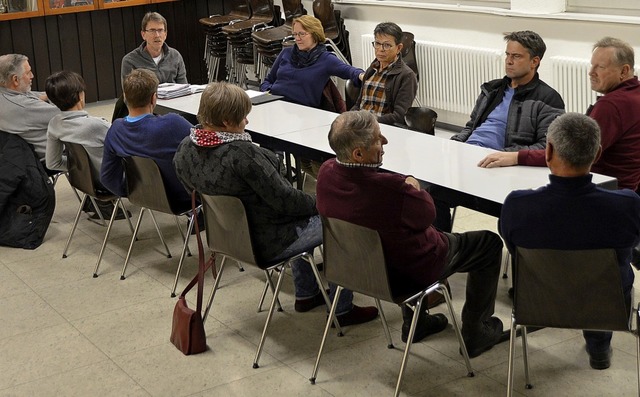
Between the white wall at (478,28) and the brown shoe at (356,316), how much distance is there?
128 inches

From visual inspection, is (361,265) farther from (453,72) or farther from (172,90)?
(453,72)

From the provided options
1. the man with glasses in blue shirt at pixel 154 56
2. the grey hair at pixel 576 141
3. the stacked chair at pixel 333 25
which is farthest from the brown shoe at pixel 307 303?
the stacked chair at pixel 333 25

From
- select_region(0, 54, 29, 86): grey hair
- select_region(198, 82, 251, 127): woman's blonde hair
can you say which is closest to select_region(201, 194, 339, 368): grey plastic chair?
select_region(198, 82, 251, 127): woman's blonde hair

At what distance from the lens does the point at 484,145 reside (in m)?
4.90

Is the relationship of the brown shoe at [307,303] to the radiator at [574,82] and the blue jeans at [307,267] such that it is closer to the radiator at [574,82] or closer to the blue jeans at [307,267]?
the blue jeans at [307,267]

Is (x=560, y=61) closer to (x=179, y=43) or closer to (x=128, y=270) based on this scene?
(x=128, y=270)

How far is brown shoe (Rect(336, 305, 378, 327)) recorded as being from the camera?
4.39m

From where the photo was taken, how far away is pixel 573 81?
695 centimetres

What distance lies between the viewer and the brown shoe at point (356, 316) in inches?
173

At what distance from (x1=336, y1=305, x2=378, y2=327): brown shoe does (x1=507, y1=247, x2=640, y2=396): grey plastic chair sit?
122 cm

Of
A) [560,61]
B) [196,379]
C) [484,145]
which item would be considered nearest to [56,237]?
[196,379]

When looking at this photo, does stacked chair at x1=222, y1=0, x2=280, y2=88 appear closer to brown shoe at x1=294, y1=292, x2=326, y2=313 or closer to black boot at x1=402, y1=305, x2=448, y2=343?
brown shoe at x1=294, y1=292, x2=326, y2=313

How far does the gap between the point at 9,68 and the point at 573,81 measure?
3956mm

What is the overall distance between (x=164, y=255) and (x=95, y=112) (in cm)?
461
